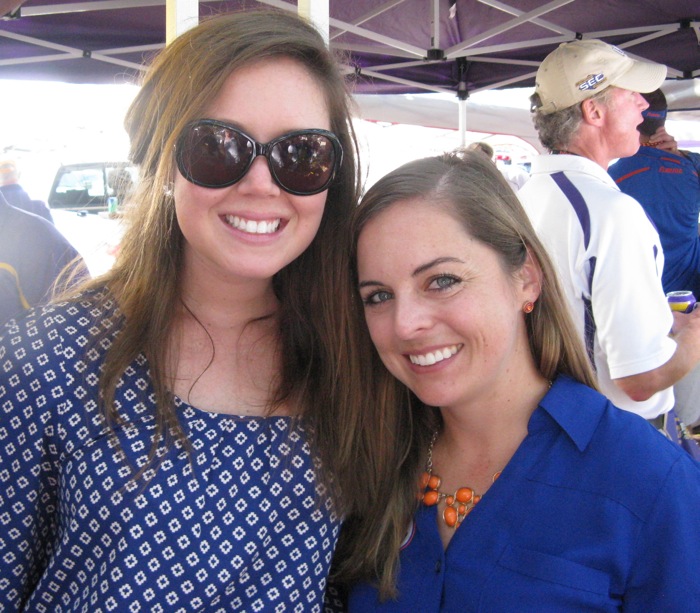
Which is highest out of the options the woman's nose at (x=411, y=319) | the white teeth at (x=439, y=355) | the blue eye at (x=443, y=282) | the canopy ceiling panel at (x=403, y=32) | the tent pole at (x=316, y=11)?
the canopy ceiling panel at (x=403, y=32)

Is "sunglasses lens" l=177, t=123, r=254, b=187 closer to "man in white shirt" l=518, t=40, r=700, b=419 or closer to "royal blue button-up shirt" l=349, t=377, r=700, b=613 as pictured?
"royal blue button-up shirt" l=349, t=377, r=700, b=613

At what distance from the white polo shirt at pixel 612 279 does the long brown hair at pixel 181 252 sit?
31.7 inches

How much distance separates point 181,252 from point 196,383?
333 mm

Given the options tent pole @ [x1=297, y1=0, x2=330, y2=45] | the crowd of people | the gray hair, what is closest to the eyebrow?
the crowd of people

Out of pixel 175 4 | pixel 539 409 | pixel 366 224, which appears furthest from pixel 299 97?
pixel 539 409

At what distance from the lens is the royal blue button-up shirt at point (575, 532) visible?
46.5 inches

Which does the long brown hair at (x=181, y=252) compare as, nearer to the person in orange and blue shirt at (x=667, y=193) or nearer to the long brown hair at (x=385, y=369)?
the long brown hair at (x=385, y=369)

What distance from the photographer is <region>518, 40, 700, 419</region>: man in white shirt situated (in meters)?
2.12

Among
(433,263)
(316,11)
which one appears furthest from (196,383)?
(316,11)

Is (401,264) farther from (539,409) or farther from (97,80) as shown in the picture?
(97,80)

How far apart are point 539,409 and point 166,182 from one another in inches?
36.9

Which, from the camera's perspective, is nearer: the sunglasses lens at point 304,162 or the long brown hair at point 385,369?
the sunglasses lens at point 304,162

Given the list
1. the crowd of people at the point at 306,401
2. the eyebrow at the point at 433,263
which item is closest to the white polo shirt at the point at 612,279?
the crowd of people at the point at 306,401

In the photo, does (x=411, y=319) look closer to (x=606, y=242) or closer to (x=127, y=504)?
(x=127, y=504)
